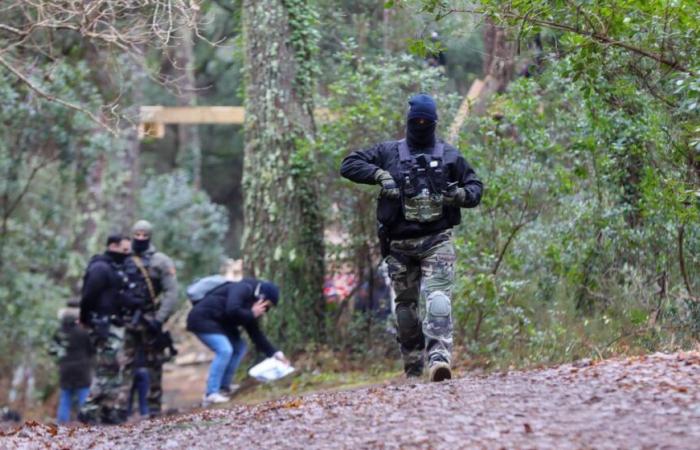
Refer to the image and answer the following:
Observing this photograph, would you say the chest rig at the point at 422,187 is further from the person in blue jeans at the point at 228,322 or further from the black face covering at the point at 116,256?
the black face covering at the point at 116,256

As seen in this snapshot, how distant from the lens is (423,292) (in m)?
8.95

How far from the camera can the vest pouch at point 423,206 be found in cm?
878

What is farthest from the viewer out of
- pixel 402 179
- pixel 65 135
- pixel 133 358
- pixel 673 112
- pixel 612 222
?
pixel 65 135

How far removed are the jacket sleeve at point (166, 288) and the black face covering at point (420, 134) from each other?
15.1ft

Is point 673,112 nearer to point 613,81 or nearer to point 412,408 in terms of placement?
point 613,81

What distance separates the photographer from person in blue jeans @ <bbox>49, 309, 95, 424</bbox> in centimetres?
1477

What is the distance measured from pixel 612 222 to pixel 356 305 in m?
4.54

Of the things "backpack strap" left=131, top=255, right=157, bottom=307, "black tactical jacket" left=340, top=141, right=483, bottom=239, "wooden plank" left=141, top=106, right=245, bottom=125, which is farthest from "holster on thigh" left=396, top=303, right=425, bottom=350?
"wooden plank" left=141, top=106, right=245, bottom=125

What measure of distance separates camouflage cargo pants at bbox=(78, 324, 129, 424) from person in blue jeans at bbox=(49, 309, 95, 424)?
7.24 feet

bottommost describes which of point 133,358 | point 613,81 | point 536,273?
point 133,358

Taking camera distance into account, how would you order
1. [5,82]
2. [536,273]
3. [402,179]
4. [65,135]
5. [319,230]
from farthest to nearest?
[65,135]
[5,82]
[319,230]
[536,273]
[402,179]

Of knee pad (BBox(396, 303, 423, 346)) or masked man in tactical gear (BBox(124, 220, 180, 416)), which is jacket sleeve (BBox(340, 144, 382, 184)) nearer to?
knee pad (BBox(396, 303, 423, 346))

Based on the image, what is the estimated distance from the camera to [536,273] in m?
12.0

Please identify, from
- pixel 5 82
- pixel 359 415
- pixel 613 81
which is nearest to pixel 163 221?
pixel 5 82
